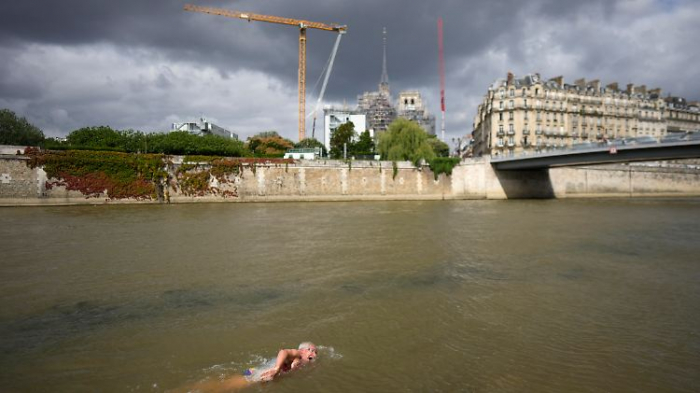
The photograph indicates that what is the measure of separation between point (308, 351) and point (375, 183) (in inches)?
1681

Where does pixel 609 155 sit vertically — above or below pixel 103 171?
above

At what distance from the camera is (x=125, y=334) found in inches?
282

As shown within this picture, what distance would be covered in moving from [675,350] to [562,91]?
7499 centimetres

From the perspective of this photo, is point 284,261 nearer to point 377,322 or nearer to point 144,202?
point 377,322

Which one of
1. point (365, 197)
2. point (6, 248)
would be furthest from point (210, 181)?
point (6, 248)

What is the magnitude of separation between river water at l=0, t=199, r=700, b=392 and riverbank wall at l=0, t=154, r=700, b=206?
937 inches

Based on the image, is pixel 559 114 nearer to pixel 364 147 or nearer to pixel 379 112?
pixel 364 147

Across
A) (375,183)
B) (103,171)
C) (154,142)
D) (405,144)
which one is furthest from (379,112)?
(103,171)

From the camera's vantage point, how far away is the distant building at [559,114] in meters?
68.1

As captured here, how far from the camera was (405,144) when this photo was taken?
169 feet

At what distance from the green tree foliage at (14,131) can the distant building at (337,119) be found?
240ft

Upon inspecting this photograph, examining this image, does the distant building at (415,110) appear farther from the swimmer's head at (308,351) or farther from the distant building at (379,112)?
the swimmer's head at (308,351)

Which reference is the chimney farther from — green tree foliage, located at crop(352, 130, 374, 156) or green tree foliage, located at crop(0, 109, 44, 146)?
green tree foliage, located at crop(0, 109, 44, 146)

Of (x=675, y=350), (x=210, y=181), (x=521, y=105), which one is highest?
(x=521, y=105)
